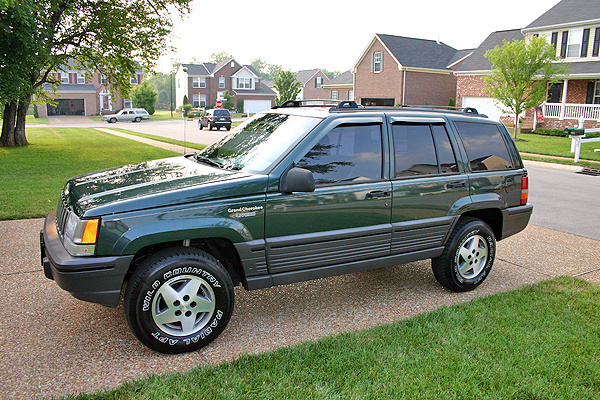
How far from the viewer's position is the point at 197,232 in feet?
12.1

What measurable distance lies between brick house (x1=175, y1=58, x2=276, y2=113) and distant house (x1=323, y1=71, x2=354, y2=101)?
58.3ft

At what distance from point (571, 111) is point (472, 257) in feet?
95.9

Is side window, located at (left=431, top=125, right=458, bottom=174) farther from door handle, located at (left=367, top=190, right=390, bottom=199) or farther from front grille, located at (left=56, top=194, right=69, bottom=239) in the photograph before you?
front grille, located at (left=56, top=194, right=69, bottom=239)

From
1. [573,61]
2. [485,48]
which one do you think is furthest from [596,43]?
[485,48]

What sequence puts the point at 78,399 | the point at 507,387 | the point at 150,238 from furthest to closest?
1. the point at 150,238
2. the point at 507,387
3. the point at 78,399

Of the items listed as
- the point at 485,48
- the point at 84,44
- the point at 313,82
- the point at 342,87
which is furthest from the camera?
the point at 313,82

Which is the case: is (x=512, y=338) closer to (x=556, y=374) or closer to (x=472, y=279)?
(x=556, y=374)

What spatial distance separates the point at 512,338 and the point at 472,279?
124 centimetres

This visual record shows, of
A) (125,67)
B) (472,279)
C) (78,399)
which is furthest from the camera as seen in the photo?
(125,67)

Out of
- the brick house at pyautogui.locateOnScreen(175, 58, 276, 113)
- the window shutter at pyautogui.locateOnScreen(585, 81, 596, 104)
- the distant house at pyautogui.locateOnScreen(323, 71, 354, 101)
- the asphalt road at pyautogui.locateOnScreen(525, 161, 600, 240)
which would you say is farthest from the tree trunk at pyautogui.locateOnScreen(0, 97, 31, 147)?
the brick house at pyautogui.locateOnScreen(175, 58, 276, 113)

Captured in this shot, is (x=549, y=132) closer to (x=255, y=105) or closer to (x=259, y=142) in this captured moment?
(x=259, y=142)

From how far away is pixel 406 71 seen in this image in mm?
40906

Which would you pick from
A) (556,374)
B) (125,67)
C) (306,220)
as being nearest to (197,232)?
(306,220)

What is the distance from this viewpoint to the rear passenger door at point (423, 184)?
4.60 meters
